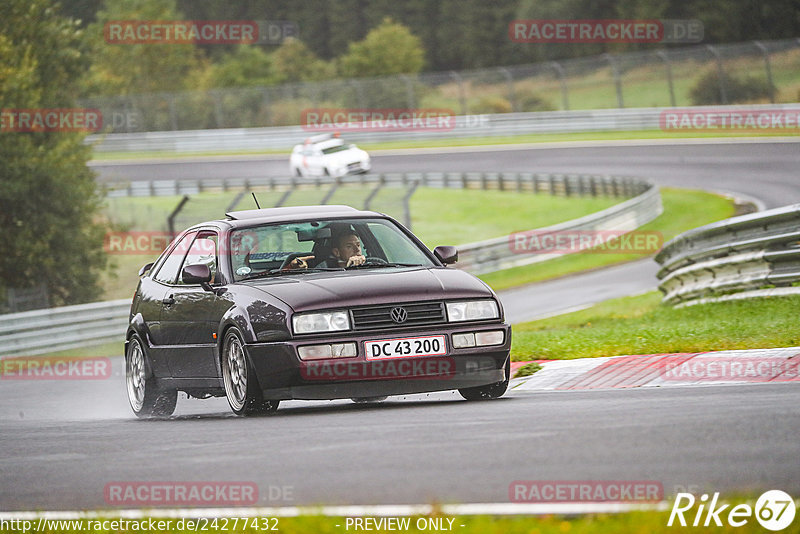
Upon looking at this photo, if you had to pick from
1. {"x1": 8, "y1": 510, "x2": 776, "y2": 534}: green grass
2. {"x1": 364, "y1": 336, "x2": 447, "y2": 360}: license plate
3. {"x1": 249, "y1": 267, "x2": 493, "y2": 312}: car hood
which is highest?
{"x1": 249, "y1": 267, "x2": 493, "y2": 312}: car hood

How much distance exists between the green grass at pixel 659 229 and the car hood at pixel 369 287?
55.0 ft

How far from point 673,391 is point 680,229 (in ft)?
70.8

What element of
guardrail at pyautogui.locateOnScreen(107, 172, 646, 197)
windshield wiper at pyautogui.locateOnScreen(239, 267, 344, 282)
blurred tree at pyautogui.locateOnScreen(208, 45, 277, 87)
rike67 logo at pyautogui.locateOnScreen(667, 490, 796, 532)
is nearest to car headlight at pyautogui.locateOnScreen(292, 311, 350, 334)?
windshield wiper at pyautogui.locateOnScreen(239, 267, 344, 282)

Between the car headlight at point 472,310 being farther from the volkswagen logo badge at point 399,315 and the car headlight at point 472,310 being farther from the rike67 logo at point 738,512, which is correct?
the rike67 logo at point 738,512

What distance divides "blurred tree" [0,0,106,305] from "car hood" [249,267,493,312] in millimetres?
22130

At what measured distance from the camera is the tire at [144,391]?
399 inches

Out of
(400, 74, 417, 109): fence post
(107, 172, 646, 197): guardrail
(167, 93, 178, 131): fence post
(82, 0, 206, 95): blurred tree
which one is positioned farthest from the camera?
(82, 0, 206, 95): blurred tree

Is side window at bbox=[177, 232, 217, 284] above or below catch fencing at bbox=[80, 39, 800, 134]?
below

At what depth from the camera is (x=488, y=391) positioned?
8.85 metres

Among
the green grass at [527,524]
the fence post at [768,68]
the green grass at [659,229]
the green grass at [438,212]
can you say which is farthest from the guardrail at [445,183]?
the green grass at [527,524]

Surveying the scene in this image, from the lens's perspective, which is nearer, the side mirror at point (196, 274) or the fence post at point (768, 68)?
the side mirror at point (196, 274)

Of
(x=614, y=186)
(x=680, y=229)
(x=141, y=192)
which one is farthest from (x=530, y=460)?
(x=141, y=192)

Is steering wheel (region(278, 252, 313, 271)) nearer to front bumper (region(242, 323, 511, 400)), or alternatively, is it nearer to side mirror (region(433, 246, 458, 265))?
side mirror (region(433, 246, 458, 265))

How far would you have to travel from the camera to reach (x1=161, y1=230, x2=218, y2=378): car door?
29.8ft
